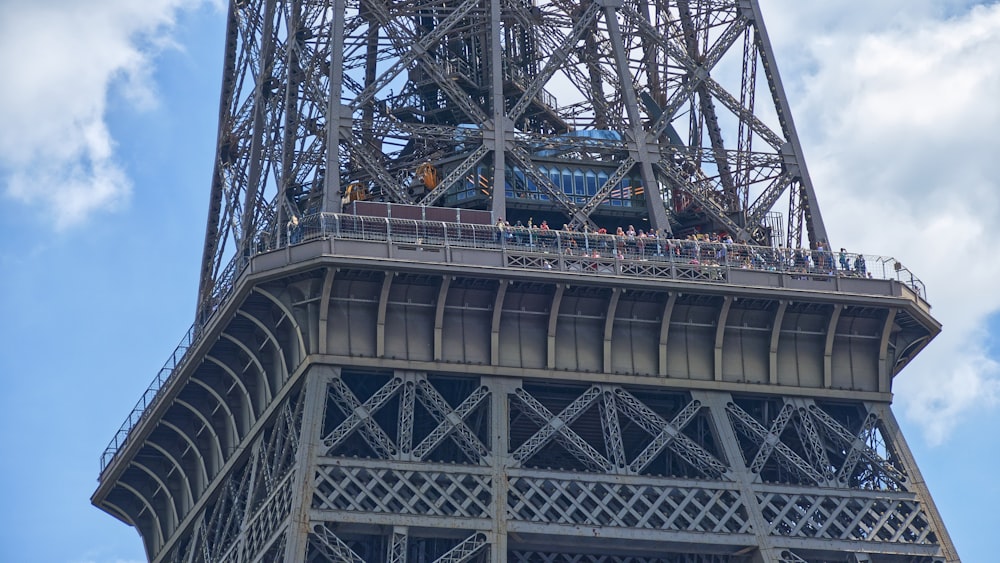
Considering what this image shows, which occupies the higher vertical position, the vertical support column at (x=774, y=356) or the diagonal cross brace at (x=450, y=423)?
the vertical support column at (x=774, y=356)

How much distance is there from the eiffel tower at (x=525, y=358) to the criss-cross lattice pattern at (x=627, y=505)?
81 mm

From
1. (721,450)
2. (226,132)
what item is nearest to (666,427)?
(721,450)

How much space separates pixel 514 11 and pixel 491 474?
19.1m

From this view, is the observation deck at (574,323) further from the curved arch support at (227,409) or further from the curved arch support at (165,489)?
the curved arch support at (165,489)

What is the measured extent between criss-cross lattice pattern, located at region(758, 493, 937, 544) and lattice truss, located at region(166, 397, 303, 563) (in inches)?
528

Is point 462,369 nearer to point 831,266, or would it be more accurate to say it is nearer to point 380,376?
point 380,376

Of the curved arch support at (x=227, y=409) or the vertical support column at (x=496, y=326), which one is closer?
the vertical support column at (x=496, y=326)

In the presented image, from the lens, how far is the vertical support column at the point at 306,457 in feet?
226

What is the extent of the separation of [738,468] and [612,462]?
359 cm

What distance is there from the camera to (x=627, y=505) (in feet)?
237

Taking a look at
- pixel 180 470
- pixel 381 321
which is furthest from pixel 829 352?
pixel 180 470

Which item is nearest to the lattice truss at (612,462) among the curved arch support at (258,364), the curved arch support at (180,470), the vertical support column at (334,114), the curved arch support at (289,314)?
the curved arch support at (289,314)

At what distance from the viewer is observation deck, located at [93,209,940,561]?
7306 centimetres

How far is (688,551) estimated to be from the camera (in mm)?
72750
